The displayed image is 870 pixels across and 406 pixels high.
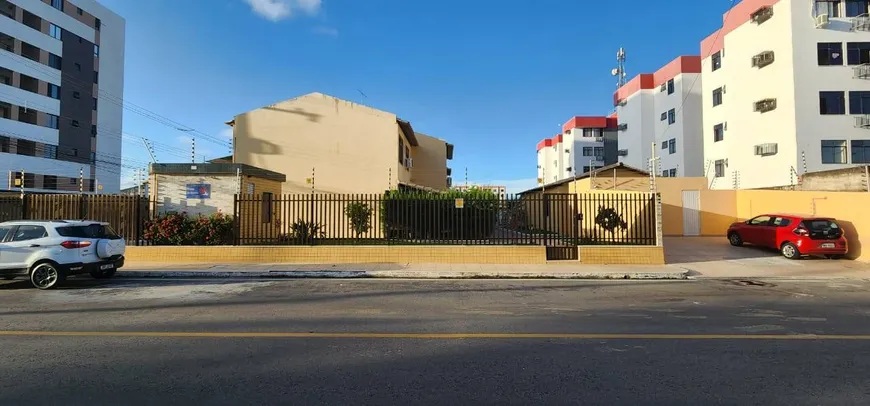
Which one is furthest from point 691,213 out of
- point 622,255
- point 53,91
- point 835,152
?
point 53,91

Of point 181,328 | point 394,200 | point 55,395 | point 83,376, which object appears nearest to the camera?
point 55,395

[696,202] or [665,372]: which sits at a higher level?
[696,202]

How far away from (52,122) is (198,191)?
4088 cm

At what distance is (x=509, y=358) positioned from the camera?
4.81 metres

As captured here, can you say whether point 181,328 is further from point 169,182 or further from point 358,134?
point 358,134

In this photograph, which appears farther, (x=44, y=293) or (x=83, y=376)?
(x=44, y=293)

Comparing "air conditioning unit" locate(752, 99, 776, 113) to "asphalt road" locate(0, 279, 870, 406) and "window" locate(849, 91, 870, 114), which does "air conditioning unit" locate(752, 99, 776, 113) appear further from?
"asphalt road" locate(0, 279, 870, 406)

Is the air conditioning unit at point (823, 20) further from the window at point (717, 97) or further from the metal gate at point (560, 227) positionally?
the metal gate at point (560, 227)

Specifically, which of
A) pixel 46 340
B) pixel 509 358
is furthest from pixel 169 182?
pixel 509 358

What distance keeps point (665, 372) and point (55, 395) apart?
18.1 ft

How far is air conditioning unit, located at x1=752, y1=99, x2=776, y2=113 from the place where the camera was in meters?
28.2

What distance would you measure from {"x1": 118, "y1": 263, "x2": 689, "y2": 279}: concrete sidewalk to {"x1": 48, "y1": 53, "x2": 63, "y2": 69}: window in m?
45.2

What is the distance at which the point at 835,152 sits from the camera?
2620 cm

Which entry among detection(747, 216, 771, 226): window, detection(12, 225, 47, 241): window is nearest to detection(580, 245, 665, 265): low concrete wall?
detection(747, 216, 771, 226): window
